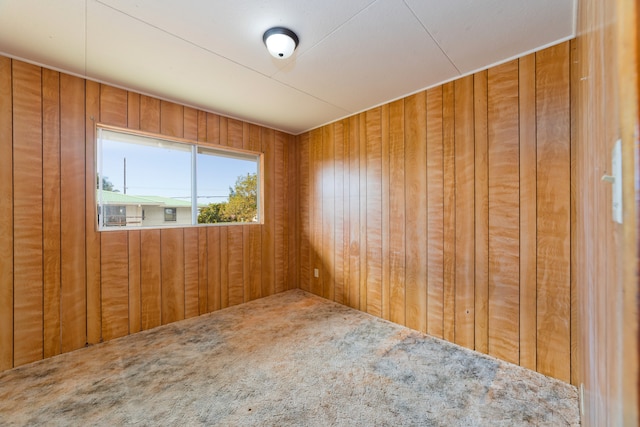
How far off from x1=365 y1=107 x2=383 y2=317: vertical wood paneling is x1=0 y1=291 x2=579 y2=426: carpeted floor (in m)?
0.48

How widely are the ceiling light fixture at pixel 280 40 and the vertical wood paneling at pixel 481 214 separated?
1.59 meters

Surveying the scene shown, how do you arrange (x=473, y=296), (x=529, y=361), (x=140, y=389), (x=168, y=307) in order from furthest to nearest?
(x=168, y=307), (x=473, y=296), (x=529, y=361), (x=140, y=389)

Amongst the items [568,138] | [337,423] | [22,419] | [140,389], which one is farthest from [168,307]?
[568,138]

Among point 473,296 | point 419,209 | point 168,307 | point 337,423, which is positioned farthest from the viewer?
point 168,307

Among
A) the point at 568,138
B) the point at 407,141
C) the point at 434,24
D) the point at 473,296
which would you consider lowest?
the point at 473,296

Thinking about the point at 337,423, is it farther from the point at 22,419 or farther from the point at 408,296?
the point at 22,419

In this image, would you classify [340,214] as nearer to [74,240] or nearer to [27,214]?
[74,240]

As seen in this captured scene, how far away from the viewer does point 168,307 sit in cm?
282

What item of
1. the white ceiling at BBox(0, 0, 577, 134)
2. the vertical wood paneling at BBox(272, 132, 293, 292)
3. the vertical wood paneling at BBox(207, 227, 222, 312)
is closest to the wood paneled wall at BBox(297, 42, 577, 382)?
the white ceiling at BBox(0, 0, 577, 134)

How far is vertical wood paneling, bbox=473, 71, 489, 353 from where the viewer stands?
217cm

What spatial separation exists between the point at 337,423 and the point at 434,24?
2.56m

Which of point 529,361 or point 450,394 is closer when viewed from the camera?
point 450,394

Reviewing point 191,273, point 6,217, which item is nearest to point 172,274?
point 191,273

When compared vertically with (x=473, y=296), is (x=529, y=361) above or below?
below
